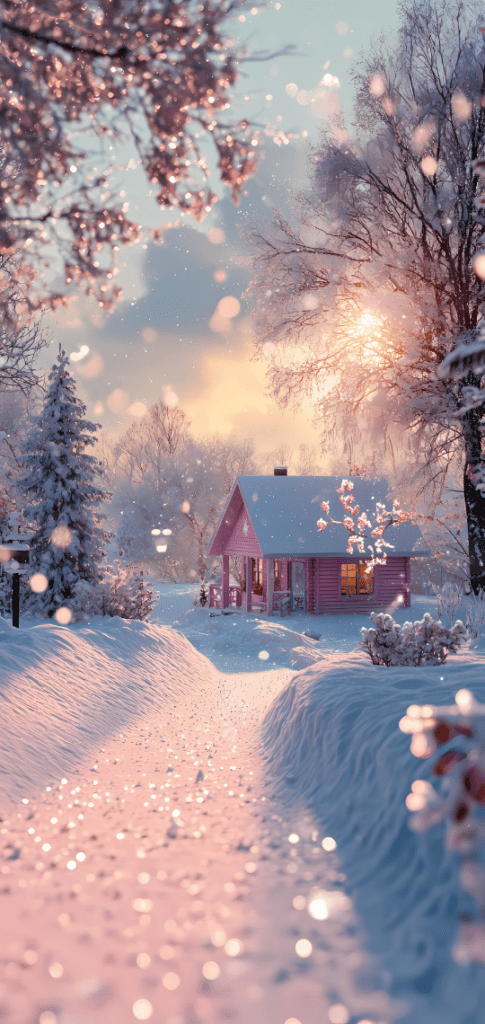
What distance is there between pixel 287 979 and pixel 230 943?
410 millimetres

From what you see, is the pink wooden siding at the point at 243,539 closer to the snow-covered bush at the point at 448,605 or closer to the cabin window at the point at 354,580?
the cabin window at the point at 354,580

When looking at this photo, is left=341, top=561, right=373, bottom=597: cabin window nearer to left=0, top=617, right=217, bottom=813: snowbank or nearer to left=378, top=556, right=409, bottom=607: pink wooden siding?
left=378, top=556, right=409, bottom=607: pink wooden siding

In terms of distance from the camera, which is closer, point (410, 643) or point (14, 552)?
point (410, 643)

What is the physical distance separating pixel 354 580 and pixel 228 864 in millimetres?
24076

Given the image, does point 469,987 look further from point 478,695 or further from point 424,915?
point 478,695

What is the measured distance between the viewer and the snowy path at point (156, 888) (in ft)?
9.87

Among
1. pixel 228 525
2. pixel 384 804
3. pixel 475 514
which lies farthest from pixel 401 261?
pixel 228 525

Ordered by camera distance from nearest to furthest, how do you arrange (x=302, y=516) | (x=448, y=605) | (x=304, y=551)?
(x=448, y=605), (x=304, y=551), (x=302, y=516)

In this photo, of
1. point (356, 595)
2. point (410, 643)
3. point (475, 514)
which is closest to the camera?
point (410, 643)

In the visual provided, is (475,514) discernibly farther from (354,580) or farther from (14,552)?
(354,580)

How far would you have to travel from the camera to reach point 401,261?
543 inches

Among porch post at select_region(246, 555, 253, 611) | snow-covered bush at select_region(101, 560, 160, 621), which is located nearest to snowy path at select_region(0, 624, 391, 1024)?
snow-covered bush at select_region(101, 560, 160, 621)

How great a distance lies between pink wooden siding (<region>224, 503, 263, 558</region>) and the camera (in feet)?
90.2

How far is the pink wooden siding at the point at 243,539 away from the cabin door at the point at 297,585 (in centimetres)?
192
